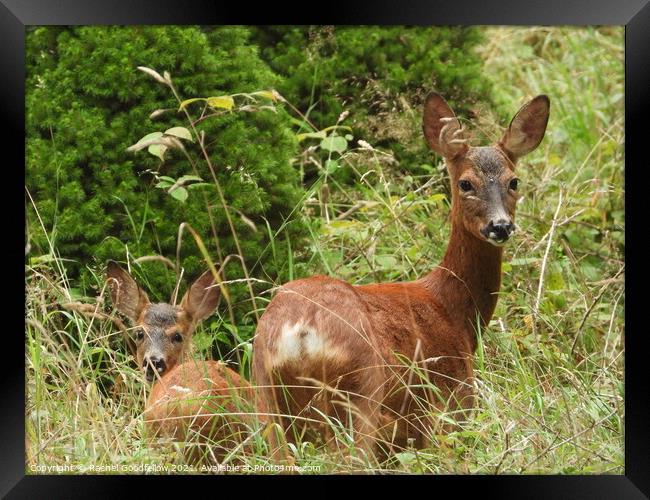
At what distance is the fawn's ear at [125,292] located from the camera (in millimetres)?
6590

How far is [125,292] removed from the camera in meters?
6.61

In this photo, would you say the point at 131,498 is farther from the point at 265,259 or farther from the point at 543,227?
the point at 543,227

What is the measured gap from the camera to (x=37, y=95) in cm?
650

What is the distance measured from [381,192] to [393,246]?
1.17 feet

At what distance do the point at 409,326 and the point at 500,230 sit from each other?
58 cm

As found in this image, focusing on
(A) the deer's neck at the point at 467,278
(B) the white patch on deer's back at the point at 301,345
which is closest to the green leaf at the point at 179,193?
(B) the white patch on deer's back at the point at 301,345

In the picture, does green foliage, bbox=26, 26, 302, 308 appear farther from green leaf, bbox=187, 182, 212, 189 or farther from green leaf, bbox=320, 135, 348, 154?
green leaf, bbox=320, 135, 348, 154

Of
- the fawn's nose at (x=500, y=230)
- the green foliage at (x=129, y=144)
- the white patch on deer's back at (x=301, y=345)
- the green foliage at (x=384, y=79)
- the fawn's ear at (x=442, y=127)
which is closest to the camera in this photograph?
the white patch on deer's back at (x=301, y=345)

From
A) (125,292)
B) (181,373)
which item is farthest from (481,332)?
(125,292)

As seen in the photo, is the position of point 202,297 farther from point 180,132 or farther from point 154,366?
point 180,132

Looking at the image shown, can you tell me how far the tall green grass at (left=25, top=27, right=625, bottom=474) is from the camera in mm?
6234

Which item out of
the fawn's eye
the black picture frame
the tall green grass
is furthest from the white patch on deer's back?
the fawn's eye
